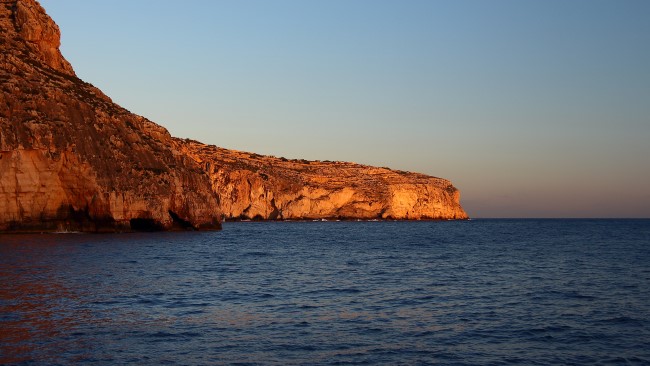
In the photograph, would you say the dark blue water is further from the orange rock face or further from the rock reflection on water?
the orange rock face

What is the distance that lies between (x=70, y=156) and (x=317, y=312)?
188 feet

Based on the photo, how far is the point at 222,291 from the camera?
99.0 ft

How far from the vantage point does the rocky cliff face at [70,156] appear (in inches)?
2753

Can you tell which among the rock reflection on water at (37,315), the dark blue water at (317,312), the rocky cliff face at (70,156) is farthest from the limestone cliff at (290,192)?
the rock reflection on water at (37,315)

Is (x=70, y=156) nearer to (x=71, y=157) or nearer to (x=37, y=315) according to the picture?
(x=71, y=157)

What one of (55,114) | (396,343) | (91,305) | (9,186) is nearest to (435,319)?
(396,343)

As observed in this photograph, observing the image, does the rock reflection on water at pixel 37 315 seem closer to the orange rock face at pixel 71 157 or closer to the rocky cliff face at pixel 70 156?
the rocky cliff face at pixel 70 156

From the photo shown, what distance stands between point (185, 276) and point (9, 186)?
136 ft

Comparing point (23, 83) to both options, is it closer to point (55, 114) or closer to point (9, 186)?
point (55, 114)

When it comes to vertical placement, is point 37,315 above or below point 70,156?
below

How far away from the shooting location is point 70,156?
73125 mm

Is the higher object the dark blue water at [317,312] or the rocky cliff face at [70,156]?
the rocky cliff face at [70,156]

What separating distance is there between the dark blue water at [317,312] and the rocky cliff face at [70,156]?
2755cm

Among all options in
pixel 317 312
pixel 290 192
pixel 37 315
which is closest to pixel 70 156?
pixel 37 315
